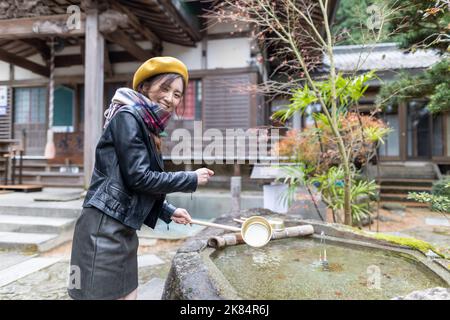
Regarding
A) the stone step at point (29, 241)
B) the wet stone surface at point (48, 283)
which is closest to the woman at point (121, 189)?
the wet stone surface at point (48, 283)

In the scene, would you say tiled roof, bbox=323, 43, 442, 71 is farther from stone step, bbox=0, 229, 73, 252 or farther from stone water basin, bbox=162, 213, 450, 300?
stone step, bbox=0, 229, 73, 252

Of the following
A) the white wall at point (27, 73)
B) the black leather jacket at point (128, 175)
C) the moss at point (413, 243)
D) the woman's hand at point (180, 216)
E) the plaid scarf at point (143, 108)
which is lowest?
the moss at point (413, 243)

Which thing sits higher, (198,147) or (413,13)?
(413,13)

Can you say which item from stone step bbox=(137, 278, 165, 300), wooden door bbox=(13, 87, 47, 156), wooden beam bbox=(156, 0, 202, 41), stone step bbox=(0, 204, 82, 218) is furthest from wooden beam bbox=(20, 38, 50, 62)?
stone step bbox=(137, 278, 165, 300)

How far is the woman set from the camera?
1.39 meters

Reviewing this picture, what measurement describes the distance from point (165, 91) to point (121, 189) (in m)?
0.60

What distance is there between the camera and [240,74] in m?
8.38

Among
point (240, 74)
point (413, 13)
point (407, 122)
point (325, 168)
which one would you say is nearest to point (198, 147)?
point (240, 74)

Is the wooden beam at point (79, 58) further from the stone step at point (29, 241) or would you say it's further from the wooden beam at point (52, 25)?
the stone step at point (29, 241)

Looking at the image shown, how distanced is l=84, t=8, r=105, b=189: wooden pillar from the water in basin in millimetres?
4431

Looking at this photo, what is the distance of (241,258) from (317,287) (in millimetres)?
761

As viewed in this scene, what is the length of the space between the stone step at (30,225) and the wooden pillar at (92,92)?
1213 millimetres

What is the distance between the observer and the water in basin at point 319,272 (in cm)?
195
